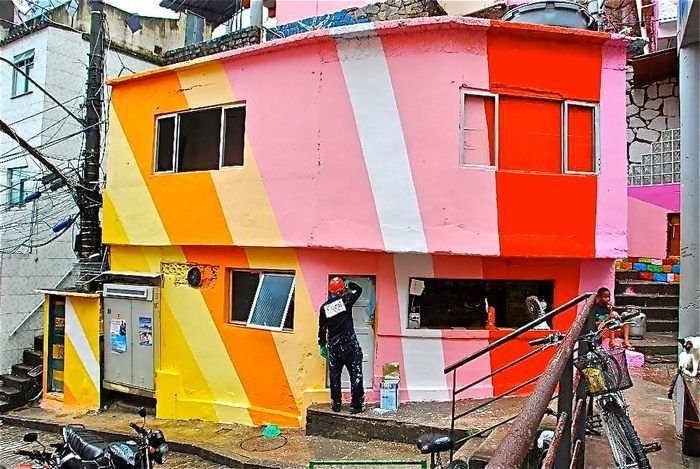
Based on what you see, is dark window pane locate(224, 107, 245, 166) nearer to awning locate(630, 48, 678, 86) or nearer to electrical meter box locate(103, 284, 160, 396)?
electrical meter box locate(103, 284, 160, 396)

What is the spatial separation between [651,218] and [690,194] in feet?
26.5

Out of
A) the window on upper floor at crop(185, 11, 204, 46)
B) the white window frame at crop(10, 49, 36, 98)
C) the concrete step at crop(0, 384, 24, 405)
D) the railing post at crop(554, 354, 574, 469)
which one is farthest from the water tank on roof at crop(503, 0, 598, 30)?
the concrete step at crop(0, 384, 24, 405)

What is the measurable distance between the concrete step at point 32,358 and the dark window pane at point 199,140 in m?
6.27

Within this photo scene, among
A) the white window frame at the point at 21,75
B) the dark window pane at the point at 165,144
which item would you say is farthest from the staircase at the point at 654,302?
the white window frame at the point at 21,75

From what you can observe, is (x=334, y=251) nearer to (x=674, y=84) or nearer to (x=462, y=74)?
(x=462, y=74)

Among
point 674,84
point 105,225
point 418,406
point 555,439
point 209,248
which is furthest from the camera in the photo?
point 674,84

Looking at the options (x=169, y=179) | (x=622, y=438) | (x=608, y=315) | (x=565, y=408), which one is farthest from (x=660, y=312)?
(x=565, y=408)

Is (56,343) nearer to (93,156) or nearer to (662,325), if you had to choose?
(93,156)

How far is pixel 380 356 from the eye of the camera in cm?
948

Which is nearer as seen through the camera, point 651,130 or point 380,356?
point 380,356

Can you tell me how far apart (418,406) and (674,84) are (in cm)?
1057

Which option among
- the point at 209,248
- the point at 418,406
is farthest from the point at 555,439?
the point at 209,248

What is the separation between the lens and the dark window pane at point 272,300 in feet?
32.4

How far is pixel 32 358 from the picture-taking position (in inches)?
556
